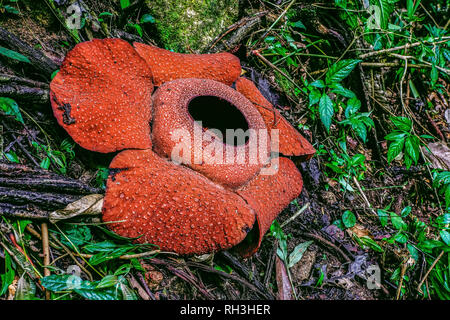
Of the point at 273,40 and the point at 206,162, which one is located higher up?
the point at 273,40

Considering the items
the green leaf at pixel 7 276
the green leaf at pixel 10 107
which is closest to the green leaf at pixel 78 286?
the green leaf at pixel 7 276

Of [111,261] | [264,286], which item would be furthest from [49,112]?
[264,286]

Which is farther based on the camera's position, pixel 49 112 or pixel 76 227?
pixel 49 112

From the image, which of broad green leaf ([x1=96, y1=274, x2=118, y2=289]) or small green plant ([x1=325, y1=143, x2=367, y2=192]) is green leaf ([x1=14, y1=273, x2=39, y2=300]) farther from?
A: small green plant ([x1=325, y1=143, x2=367, y2=192])

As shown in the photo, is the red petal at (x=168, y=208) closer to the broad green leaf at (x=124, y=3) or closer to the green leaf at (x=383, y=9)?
the broad green leaf at (x=124, y=3)

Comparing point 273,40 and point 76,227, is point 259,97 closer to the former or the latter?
point 273,40

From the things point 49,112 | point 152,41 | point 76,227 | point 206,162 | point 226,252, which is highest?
point 152,41

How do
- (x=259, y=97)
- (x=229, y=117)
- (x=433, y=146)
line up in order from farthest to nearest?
(x=433, y=146), (x=259, y=97), (x=229, y=117)
